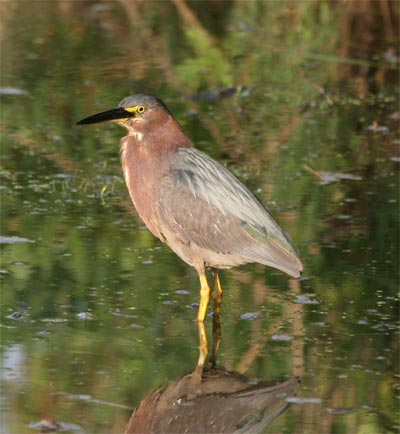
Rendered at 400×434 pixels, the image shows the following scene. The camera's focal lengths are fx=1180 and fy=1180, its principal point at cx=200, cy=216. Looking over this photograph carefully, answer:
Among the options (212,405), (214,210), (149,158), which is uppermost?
(149,158)

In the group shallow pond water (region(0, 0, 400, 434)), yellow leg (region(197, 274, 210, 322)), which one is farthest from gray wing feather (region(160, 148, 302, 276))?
shallow pond water (region(0, 0, 400, 434))

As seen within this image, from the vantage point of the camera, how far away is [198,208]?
671cm

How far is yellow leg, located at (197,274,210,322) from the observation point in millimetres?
6582

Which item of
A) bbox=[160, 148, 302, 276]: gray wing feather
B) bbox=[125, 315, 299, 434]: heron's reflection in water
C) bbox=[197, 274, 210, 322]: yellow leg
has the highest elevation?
bbox=[160, 148, 302, 276]: gray wing feather

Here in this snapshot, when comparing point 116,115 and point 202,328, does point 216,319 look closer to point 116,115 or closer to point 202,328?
point 202,328

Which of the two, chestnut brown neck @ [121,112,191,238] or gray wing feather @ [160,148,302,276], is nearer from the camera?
gray wing feather @ [160,148,302,276]

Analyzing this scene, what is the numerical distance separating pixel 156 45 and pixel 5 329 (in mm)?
7704

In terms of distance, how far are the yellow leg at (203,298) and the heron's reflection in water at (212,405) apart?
59 centimetres

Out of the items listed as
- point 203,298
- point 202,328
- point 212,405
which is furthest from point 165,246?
point 212,405

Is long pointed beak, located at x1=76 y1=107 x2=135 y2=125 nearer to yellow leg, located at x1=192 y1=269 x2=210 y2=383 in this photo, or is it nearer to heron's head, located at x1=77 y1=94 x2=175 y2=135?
heron's head, located at x1=77 y1=94 x2=175 y2=135

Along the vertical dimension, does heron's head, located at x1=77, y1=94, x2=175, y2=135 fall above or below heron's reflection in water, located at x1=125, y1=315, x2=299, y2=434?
above

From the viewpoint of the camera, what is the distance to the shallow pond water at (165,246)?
5844mm

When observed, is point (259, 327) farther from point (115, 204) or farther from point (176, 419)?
point (115, 204)

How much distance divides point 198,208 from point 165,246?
4.37 ft
